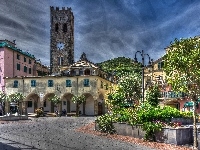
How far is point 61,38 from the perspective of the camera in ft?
279

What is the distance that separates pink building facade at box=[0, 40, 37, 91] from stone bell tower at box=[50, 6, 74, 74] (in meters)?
10.2

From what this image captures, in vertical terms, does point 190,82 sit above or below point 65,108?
above

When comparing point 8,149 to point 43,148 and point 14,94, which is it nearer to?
point 43,148

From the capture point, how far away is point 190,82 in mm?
18328

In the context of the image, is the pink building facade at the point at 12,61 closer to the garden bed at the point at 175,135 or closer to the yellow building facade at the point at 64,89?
the yellow building facade at the point at 64,89

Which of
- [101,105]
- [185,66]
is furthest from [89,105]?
[185,66]

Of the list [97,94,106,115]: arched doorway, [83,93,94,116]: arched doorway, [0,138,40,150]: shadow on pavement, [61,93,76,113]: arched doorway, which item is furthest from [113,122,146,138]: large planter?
[61,93,76,113]: arched doorway

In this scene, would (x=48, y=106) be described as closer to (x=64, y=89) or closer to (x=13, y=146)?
(x=64, y=89)

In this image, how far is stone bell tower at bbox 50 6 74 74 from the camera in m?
83.6

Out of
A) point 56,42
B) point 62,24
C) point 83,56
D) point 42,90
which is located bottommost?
point 42,90

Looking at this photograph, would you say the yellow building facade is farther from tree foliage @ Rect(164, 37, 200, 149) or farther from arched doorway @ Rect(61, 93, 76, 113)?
tree foliage @ Rect(164, 37, 200, 149)

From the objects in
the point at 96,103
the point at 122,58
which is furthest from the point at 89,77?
the point at 122,58

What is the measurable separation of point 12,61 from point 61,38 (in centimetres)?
2279

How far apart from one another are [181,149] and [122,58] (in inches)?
4516
